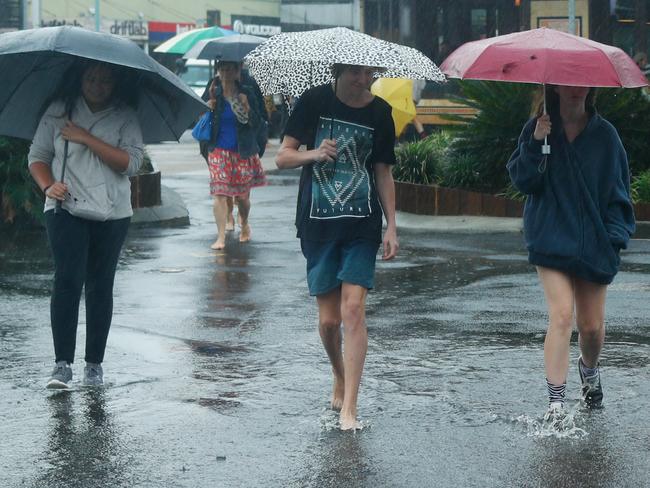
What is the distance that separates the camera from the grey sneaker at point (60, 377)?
7039mm

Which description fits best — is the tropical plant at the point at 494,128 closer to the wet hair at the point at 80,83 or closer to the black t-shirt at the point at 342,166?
the wet hair at the point at 80,83

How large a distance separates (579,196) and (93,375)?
8.63 feet

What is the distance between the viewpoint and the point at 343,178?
6.39m

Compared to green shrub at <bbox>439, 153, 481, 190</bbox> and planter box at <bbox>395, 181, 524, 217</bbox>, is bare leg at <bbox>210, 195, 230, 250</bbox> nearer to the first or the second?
planter box at <bbox>395, 181, 524, 217</bbox>

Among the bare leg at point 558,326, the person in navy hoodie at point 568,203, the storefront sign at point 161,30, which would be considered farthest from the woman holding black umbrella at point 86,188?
the storefront sign at point 161,30

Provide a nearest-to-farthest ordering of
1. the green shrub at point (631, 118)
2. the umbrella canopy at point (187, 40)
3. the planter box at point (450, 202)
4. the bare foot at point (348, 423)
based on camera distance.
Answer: the bare foot at point (348, 423) < the planter box at point (450, 202) < the green shrub at point (631, 118) < the umbrella canopy at point (187, 40)

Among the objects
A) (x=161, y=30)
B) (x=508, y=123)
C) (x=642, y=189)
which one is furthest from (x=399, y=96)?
(x=161, y=30)

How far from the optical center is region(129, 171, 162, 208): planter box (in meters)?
15.4

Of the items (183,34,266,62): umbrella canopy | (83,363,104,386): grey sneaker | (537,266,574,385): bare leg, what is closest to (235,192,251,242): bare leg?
(183,34,266,62): umbrella canopy

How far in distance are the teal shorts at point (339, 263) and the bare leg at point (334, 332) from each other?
78mm

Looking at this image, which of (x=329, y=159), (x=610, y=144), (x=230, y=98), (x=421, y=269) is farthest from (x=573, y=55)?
(x=230, y=98)

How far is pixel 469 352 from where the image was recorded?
8055 mm

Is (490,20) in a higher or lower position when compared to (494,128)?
higher

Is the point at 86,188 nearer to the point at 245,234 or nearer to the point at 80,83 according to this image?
the point at 80,83
